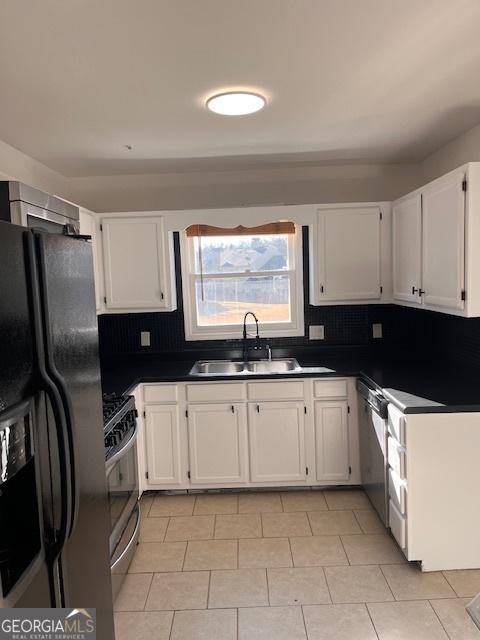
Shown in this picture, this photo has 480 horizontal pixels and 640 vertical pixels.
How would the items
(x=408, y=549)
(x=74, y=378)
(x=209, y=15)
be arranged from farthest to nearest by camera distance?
(x=408, y=549), (x=209, y=15), (x=74, y=378)

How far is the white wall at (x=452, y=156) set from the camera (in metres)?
2.78

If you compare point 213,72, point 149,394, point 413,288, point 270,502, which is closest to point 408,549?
point 270,502

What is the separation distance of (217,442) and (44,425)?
2242 mm

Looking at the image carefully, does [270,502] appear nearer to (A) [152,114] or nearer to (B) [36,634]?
(B) [36,634]

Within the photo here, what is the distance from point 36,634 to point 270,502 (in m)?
2.29

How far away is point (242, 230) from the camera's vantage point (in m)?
3.77

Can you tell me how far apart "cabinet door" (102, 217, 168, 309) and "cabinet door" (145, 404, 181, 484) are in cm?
81

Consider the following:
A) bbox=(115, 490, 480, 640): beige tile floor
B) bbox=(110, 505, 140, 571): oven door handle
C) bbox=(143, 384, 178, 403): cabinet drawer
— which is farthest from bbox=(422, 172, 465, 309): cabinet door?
bbox=(110, 505, 140, 571): oven door handle

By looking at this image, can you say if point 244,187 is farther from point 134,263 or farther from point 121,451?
point 121,451

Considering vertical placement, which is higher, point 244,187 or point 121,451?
point 244,187

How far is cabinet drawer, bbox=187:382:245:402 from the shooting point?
3.19 metres

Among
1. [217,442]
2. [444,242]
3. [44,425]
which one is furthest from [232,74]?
[217,442]

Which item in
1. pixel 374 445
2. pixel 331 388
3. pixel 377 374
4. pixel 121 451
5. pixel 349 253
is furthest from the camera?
pixel 349 253

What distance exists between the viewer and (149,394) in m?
Result: 3.20
